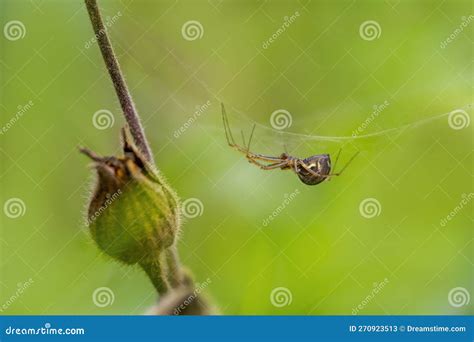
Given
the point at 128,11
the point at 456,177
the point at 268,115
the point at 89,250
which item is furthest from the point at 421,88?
the point at 89,250

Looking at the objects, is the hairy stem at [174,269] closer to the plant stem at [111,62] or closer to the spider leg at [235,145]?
the plant stem at [111,62]

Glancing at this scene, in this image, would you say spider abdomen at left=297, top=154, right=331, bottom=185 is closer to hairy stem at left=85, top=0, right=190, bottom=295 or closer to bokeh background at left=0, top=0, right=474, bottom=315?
bokeh background at left=0, top=0, right=474, bottom=315

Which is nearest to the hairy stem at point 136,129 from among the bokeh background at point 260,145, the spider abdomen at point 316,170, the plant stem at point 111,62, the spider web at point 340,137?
the plant stem at point 111,62

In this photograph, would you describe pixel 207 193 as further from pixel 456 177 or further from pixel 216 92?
pixel 456 177

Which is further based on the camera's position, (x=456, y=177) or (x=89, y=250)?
(x=456, y=177)

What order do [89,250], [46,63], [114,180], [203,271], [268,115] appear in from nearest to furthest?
[114,180]
[203,271]
[89,250]
[268,115]
[46,63]
